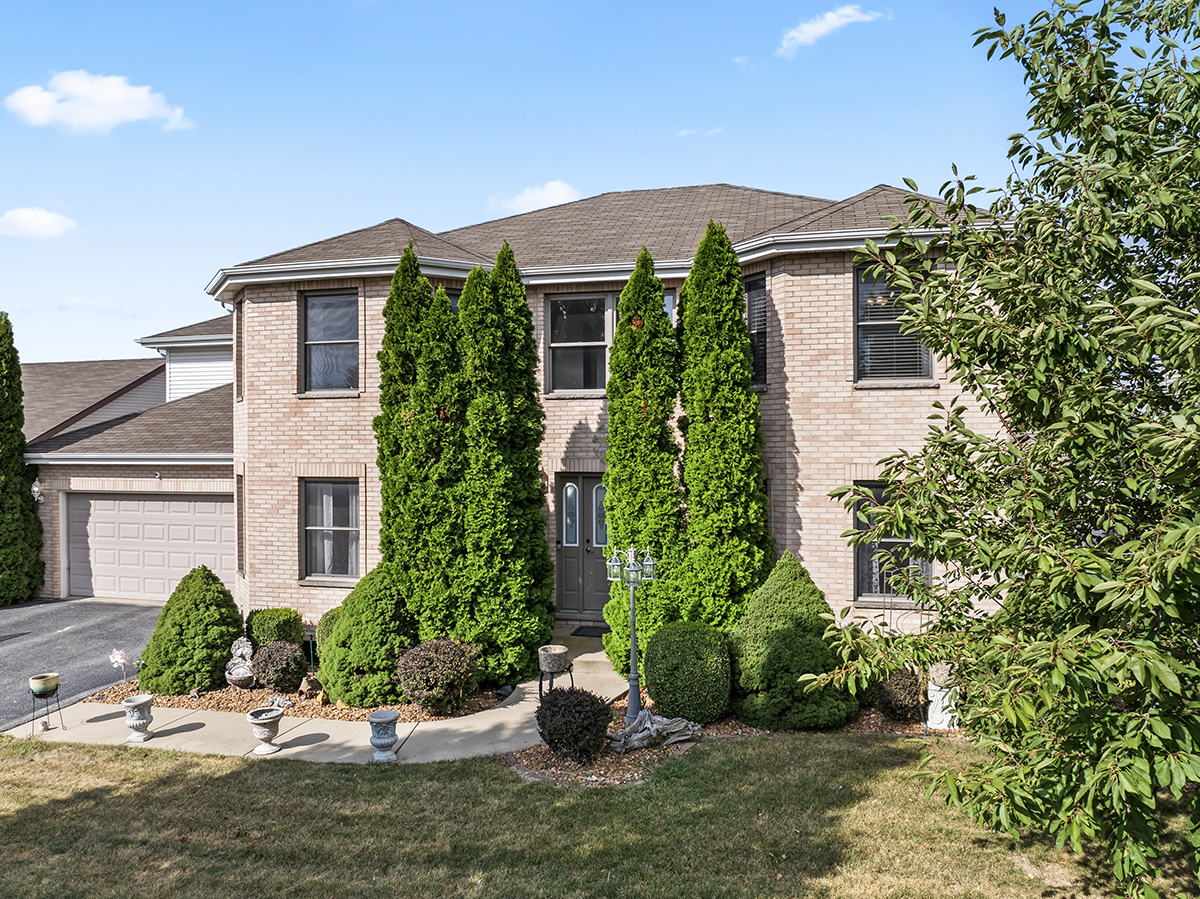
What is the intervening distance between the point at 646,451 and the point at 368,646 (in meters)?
4.62

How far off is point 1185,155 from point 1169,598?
1.93 metres

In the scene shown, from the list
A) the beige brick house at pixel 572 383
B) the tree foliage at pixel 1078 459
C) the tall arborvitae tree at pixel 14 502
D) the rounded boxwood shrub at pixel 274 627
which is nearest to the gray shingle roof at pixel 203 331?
the tall arborvitae tree at pixel 14 502

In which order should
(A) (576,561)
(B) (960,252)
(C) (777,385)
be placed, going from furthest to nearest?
1. (A) (576,561)
2. (C) (777,385)
3. (B) (960,252)

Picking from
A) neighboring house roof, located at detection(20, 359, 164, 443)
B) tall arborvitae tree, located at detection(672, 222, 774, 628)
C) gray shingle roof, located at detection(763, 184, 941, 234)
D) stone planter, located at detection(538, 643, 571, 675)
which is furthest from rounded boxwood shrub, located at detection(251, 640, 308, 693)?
Answer: neighboring house roof, located at detection(20, 359, 164, 443)

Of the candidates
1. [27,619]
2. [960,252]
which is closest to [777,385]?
[960,252]

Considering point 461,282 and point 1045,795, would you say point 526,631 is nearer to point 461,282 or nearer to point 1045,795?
point 461,282

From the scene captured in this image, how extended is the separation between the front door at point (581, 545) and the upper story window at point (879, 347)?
4889 mm

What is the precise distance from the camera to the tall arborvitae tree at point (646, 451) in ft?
33.4

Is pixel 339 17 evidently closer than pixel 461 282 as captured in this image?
Yes

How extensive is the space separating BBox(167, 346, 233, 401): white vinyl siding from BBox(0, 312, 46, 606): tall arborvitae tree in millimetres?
5450

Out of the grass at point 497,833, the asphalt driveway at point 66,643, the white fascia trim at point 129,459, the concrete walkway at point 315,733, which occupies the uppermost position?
the white fascia trim at point 129,459

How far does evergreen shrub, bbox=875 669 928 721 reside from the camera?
866cm

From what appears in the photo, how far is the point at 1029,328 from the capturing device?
344 centimetres

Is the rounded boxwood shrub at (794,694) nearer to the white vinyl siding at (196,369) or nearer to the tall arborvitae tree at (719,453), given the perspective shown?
the tall arborvitae tree at (719,453)
